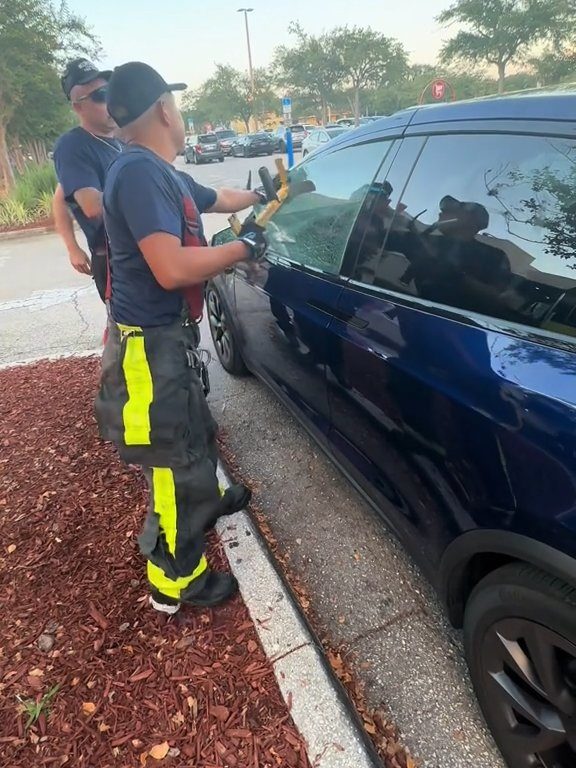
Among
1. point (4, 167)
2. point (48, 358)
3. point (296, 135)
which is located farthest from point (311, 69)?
point (48, 358)

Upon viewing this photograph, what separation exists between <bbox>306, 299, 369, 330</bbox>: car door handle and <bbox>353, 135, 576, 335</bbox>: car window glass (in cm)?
14

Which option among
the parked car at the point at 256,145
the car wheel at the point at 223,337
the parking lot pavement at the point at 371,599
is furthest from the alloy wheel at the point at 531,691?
the parked car at the point at 256,145

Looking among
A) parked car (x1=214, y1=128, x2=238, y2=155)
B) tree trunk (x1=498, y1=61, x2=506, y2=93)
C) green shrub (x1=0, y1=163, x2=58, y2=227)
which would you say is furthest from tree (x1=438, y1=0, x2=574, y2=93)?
green shrub (x1=0, y1=163, x2=58, y2=227)

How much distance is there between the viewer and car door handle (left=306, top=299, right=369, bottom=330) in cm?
188

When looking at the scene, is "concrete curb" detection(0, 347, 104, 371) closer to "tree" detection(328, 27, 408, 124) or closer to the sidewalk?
the sidewalk

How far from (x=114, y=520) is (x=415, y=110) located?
7.00 feet

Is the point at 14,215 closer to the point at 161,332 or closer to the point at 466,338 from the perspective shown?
the point at 161,332

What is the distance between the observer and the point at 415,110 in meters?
1.94

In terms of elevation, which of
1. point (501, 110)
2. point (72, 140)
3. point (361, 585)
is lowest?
point (361, 585)

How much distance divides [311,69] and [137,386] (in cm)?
5838

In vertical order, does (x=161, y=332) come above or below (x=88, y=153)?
below

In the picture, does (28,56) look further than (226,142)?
No

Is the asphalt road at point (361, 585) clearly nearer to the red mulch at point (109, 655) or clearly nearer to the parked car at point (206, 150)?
the red mulch at point (109, 655)

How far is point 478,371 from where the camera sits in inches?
54.1
